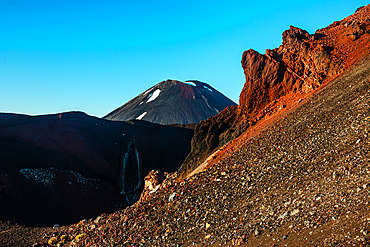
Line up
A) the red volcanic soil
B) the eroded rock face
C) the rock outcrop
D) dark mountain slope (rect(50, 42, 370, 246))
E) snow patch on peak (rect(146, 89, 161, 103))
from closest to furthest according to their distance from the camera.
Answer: dark mountain slope (rect(50, 42, 370, 246)) < the red volcanic soil < the rock outcrop < the eroded rock face < snow patch on peak (rect(146, 89, 161, 103))

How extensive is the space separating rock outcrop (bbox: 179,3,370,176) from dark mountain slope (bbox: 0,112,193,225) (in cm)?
1119

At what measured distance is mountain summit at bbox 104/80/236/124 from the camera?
2351 inches

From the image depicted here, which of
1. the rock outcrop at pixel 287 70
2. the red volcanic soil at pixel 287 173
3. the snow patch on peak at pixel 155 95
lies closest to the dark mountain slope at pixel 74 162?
the red volcanic soil at pixel 287 173

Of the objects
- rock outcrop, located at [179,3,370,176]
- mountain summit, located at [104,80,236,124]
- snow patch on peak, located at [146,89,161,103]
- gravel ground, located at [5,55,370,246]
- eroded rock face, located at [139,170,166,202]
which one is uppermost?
snow patch on peak, located at [146,89,161,103]

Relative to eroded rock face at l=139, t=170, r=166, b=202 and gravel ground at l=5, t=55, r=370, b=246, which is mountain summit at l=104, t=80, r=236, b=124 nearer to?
eroded rock face at l=139, t=170, r=166, b=202

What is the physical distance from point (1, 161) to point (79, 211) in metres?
7.72

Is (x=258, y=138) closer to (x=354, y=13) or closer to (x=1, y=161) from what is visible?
(x=354, y=13)

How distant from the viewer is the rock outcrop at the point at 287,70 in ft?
45.3

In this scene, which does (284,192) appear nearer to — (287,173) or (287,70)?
(287,173)

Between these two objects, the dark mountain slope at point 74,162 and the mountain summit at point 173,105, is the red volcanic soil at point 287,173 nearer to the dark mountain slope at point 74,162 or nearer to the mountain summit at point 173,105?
the dark mountain slope at point 74,162

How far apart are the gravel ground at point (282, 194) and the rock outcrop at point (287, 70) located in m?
1.78

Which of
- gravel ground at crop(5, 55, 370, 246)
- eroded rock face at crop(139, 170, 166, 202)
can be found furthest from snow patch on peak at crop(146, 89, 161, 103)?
gravel ground at crop(5, 55, 370, 246)

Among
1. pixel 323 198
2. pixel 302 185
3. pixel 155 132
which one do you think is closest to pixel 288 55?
pixel 302 185

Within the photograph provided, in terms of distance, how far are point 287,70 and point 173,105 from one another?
49293 mm
